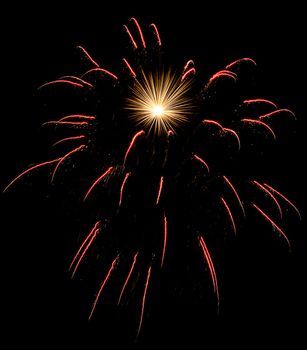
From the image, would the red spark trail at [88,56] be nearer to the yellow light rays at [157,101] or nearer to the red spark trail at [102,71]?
the red spark trail at [102,71]

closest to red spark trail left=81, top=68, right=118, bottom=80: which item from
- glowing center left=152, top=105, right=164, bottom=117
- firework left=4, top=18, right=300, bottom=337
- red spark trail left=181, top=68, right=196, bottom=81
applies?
firework left=4, top=18, right=300, bottom=337

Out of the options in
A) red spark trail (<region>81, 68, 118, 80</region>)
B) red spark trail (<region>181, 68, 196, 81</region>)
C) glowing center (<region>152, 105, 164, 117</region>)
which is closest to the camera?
red spark trail (<region>81, 68, 118, 80</region>)

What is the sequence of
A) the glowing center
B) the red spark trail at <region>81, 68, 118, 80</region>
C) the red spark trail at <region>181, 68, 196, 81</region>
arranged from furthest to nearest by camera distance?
the glowing center < the red spark trail at <region>181, 68, 196, 81</region> < the red spark trail at <region>81, 68, 118, 80</region>

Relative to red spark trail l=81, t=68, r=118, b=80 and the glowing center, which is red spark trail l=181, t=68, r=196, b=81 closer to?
the glowing center

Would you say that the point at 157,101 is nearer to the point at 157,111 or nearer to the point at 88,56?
the point at 157,111

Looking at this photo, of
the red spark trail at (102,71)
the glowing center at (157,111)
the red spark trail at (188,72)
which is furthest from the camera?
the glowing center at (157,111)

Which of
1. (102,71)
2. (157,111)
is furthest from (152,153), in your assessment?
(102,71)

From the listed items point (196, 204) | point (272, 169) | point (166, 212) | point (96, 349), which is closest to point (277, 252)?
point (272, 169)

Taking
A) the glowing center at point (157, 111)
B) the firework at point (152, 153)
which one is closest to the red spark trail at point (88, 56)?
the firework at point (152, 153)

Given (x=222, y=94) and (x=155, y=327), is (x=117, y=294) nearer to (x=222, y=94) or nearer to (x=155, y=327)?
(x=155, y=327)
